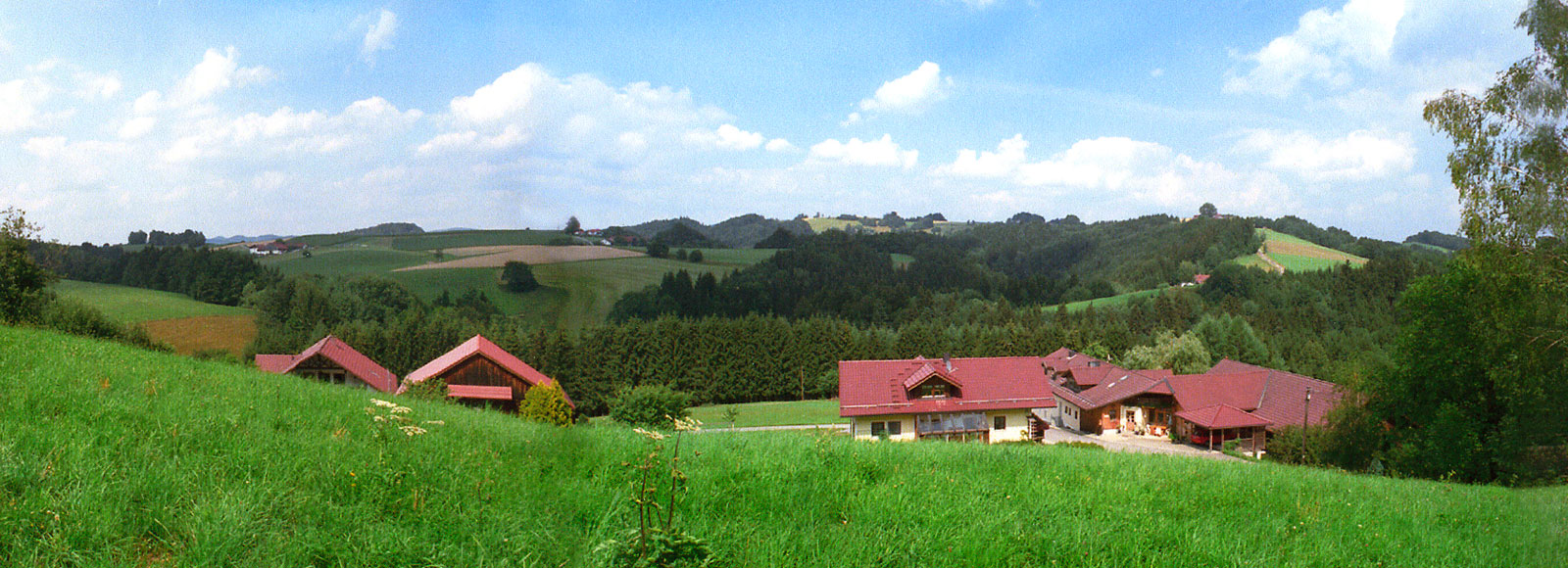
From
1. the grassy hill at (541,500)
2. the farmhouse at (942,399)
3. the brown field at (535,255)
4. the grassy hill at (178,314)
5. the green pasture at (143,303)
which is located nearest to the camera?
the grassy hill at (541,500)

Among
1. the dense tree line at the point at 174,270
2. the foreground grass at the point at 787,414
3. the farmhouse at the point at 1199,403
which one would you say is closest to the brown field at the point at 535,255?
the foreground grass at the point at 787,414

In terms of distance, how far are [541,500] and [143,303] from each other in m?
51.2

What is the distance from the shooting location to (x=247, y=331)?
44.7m

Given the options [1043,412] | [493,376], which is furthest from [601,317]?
[1043,412]

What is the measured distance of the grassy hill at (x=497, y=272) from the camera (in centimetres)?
3612

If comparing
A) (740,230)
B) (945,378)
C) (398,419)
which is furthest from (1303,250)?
(398,419)

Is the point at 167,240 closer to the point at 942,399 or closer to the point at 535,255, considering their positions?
the point at 535,255

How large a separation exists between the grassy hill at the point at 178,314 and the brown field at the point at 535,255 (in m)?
12.8

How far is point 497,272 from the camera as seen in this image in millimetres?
37500

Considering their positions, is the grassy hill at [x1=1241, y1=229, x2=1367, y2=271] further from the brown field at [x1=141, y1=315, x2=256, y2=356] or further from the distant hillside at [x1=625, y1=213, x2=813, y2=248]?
the brown field at [x1=141, y1=315, x2=256, y2=356]

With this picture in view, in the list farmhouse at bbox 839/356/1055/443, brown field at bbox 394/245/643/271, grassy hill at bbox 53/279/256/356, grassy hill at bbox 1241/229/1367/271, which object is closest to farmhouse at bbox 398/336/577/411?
brown field at bbox 394/245/643/271

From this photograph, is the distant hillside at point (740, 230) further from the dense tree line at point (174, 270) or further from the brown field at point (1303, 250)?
the brown field at point (1303, 250)

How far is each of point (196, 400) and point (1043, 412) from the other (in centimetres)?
5504

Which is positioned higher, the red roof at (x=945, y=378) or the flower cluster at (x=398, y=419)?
the flower cluster at (x=398, y=419)
